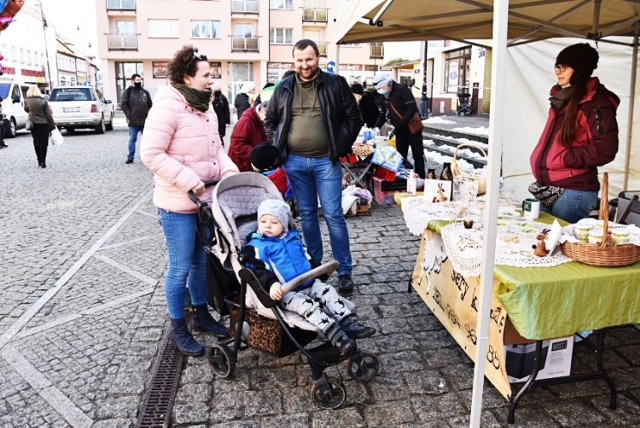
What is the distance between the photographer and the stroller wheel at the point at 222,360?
3.42 metres

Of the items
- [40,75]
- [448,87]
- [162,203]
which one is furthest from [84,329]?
[40,75]

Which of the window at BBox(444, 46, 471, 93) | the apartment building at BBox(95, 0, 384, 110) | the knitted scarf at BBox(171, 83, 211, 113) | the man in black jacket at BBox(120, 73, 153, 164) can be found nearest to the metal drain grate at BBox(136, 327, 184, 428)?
the knitted scarf at BBox(171, 83, 211, 113)

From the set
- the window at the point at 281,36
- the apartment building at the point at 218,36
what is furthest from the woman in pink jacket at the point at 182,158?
the window at the point at 281,36

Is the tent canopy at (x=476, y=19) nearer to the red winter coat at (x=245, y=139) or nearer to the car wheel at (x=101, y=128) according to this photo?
the red winter coat at (x=245, y=139)

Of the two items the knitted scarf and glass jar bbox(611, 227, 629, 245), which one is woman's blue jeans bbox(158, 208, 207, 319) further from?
glass jar bbox(611, 227, 629, 245)

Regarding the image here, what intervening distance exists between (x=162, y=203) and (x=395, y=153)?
5.35 m

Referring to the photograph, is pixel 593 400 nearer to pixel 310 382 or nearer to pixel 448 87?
pixel 310 382

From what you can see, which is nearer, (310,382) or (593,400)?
(593,400)

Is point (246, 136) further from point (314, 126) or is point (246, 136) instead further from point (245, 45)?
point (245, 45)

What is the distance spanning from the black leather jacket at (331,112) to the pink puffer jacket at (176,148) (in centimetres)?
100

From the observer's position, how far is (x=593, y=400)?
316 centimetres

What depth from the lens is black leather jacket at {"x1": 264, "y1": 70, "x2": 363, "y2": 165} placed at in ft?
14.8

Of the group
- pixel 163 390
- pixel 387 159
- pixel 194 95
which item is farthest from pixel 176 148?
pixel 387 159

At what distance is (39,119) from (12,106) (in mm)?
9245
